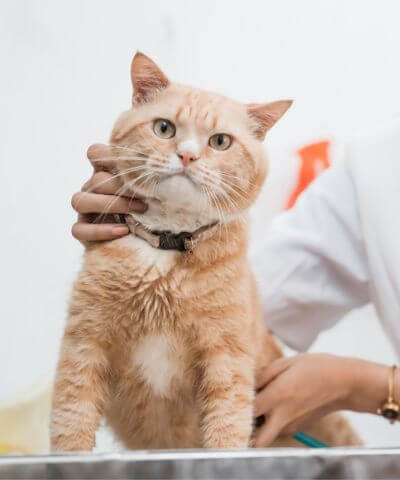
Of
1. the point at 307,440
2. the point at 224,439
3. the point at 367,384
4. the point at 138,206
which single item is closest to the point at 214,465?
the point at 224,439

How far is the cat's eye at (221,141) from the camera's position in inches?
24.4

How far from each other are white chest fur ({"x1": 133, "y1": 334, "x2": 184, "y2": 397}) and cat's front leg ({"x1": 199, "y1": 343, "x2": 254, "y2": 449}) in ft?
0.11

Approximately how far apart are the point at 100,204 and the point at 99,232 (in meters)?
0.03

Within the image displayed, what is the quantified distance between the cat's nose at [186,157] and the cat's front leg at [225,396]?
203 millimetres

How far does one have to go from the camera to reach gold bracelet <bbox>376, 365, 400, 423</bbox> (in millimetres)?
969

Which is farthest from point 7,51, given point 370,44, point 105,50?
point 370,44

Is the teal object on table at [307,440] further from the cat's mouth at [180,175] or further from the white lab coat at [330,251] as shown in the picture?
the cat's mouth at [180,175]

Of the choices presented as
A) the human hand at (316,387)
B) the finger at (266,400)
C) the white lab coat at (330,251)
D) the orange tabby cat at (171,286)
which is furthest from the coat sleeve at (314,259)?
the orange tabby cat at (171,286)

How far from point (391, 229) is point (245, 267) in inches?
17.9

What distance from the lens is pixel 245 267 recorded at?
69cm

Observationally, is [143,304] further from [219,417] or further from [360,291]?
[360,291]

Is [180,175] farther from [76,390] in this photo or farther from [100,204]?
[76,390]

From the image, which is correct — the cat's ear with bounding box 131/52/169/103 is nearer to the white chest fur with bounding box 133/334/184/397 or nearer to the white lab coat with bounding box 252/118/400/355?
the white chest fur with bounding box 133/334/184/397

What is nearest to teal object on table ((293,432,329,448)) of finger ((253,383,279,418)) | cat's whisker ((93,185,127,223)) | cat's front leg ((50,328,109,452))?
finger ((253,383,279,418))
